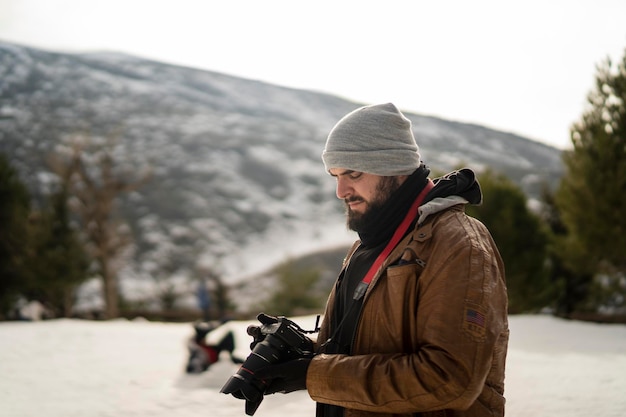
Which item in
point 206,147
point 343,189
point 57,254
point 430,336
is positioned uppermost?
point 343,189

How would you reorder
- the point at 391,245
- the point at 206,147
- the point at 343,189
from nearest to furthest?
the point at 391,245 < the point at 343,189 < the point at 206,147

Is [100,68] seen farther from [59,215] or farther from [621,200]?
[621,200]

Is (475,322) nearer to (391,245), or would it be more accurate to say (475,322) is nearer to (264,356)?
(391,245)

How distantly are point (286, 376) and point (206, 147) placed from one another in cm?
7232

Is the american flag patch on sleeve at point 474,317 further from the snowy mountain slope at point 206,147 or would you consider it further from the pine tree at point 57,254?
the snowy mountain slope at point 206,147

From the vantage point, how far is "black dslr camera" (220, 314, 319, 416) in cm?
188

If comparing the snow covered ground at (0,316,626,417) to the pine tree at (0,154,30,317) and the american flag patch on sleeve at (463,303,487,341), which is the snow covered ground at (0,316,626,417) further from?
the pine tree at (0,154,30,317)

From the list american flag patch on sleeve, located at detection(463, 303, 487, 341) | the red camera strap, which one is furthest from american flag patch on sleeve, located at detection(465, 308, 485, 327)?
the red camera strap

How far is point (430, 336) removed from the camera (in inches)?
68.2

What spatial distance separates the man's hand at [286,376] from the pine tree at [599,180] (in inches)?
445

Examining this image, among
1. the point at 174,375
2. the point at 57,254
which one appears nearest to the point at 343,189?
the point at 174,375

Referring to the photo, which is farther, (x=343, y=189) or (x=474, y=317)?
(x=343, y=189)

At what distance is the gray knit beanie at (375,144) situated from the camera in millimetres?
2059

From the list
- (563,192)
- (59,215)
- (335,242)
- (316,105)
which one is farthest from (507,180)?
(316,105)
